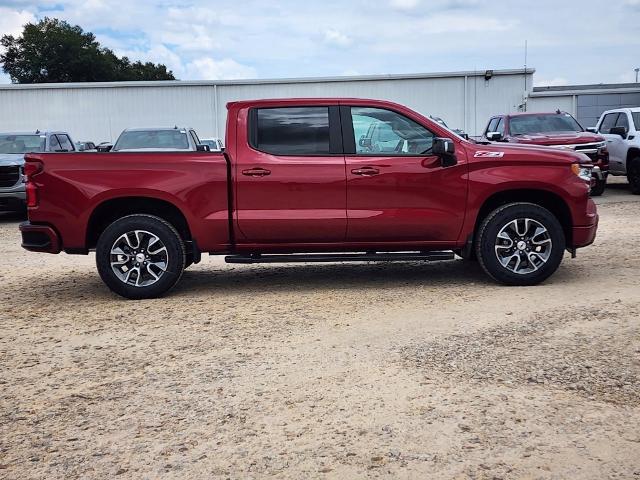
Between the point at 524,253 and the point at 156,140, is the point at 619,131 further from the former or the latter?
the point at 524,253

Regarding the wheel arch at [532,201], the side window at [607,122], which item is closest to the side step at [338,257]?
the wheel arch at [532,201]

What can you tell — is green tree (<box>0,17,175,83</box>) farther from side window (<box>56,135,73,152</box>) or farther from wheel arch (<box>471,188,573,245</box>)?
wheel arch (<box>471,188,573,245</box>)

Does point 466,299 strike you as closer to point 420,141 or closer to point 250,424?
point 420,141

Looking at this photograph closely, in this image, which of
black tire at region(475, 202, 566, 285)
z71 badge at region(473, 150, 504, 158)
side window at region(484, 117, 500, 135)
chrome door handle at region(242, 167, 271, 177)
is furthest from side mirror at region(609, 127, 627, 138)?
chrome door handle at region(242, 167, 271, 177)

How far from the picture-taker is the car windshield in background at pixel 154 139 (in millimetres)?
14594

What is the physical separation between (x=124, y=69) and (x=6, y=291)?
95.3 m

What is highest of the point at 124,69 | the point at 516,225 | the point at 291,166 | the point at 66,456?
the point at 124,69

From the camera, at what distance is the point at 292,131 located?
23.3 feet

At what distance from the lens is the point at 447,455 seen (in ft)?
11.2

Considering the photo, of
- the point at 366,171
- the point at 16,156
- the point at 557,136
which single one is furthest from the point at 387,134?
the point at 16,156

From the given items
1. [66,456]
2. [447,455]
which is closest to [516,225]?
[447,455]

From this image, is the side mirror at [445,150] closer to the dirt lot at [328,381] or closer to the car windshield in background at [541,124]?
the dirt lot at [328,381]

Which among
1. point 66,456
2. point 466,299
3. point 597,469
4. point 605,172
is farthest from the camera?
point 605,172

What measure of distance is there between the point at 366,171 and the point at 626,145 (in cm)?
1124
